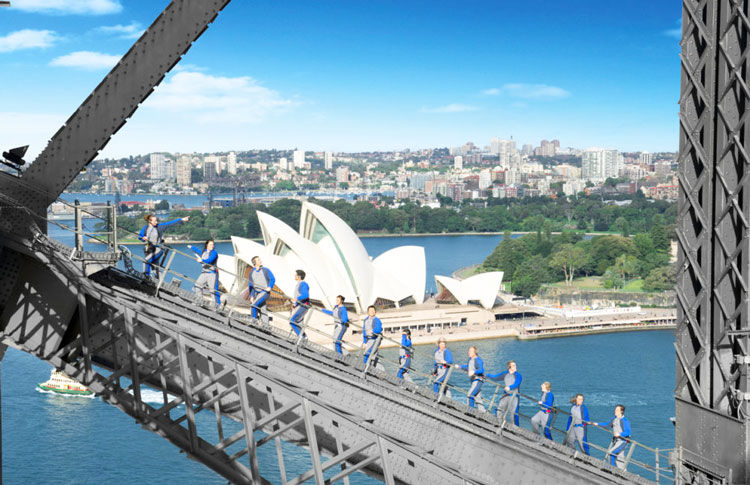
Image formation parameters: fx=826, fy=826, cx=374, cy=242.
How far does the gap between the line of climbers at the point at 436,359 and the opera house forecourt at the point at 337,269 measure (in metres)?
27.9

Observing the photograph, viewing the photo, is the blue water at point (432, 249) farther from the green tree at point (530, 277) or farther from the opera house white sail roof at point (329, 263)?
the opera house white sail roof at point (329, 263)

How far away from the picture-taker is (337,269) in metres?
39.2

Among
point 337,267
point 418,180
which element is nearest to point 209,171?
point 418,180

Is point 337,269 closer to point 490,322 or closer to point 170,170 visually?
point 490,322

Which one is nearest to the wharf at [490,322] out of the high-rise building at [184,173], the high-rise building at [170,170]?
the high-rise building at [184,173]

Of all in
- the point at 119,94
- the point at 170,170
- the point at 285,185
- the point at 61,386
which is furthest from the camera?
the point at 170,170

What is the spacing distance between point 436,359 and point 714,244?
298 cm

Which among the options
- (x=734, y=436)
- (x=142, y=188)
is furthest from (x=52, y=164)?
(x=142, y=188)

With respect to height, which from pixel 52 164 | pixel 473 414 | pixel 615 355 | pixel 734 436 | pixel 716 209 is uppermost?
pixel 52 164

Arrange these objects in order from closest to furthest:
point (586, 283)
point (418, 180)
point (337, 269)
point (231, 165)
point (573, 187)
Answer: point (337, 269) < point (586, 283) < point (573, 187) < point (418, 180) < point (231, 165)

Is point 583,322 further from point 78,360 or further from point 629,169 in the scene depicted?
point 629,169

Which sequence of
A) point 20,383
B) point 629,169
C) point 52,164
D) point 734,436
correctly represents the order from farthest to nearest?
point 629,169
point 20,383
point 52,164
point 734,436

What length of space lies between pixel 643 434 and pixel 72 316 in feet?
69.7

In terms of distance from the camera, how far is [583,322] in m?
42.8
